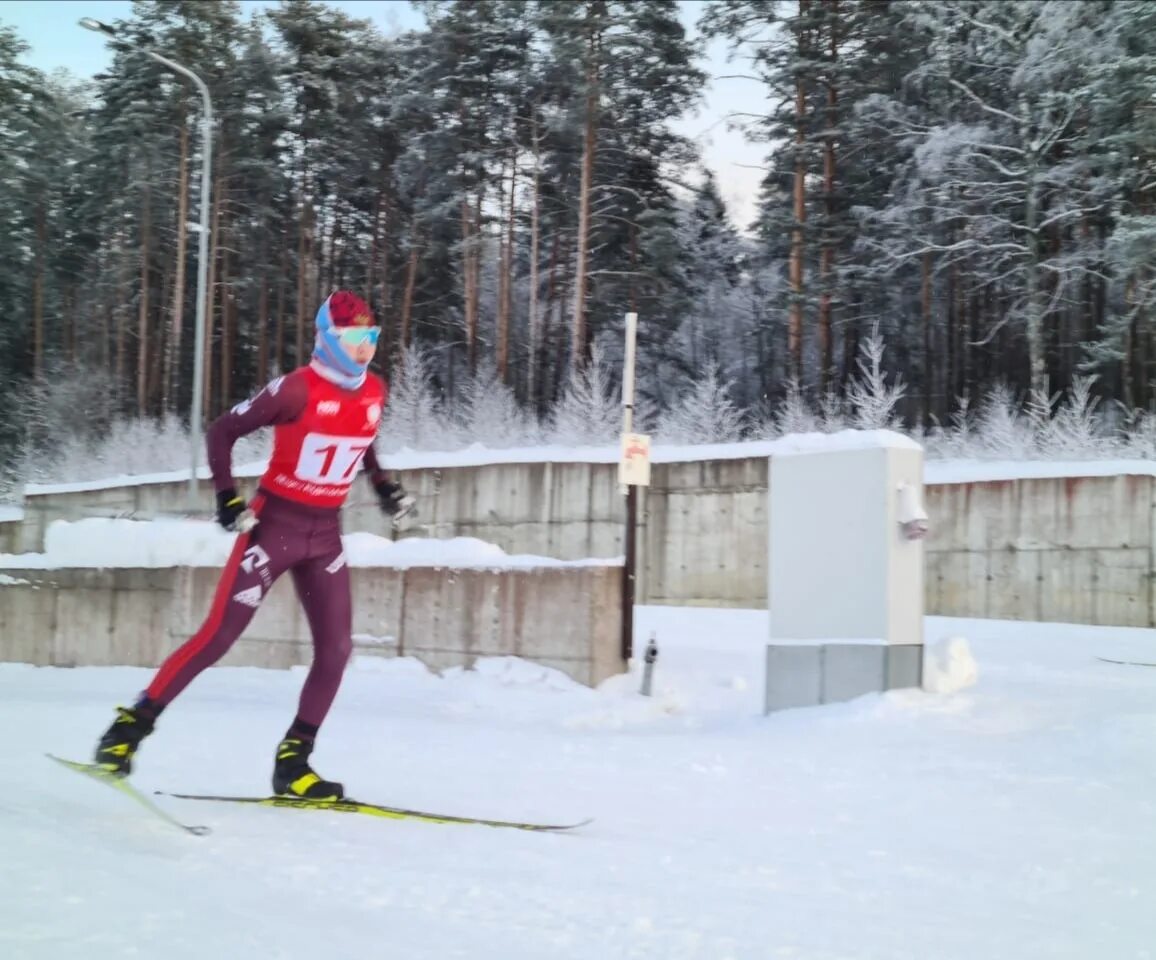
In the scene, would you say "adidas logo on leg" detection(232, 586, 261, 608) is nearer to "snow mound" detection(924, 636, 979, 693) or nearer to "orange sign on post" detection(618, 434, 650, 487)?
"snow mound" detection(924, 636, 979, 693)

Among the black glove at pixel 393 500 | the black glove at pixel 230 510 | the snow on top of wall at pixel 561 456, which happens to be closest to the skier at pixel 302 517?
the black glove at pixel 230 510

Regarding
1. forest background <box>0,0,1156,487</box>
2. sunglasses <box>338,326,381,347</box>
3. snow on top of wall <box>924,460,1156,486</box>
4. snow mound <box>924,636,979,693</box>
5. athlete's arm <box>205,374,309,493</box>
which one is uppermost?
forest background <box>0,0,1156,487</box>

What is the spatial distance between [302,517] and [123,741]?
1.19 meters

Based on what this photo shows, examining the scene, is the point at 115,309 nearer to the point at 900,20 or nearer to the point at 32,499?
the point at 32,499

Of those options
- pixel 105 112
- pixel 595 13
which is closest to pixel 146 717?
pixel 595 13

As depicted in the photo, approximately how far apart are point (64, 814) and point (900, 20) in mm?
28963

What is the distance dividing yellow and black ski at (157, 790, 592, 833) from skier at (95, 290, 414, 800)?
0.05 metres

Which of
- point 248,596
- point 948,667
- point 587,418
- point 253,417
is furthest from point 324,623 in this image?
point 587,418

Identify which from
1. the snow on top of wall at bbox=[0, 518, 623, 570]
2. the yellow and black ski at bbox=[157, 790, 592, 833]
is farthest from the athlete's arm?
the snow on top of wall at bbox=[0, 518, 623, 570]

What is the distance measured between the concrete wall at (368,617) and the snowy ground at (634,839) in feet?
3.39

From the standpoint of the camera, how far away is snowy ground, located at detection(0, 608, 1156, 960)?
3236mm

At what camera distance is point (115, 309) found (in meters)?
47.3

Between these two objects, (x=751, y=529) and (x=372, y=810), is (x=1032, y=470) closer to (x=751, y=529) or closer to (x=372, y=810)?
(x=751, y=529)

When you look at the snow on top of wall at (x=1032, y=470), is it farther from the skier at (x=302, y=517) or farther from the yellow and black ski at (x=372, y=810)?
the skier at (x=302, y=517)
